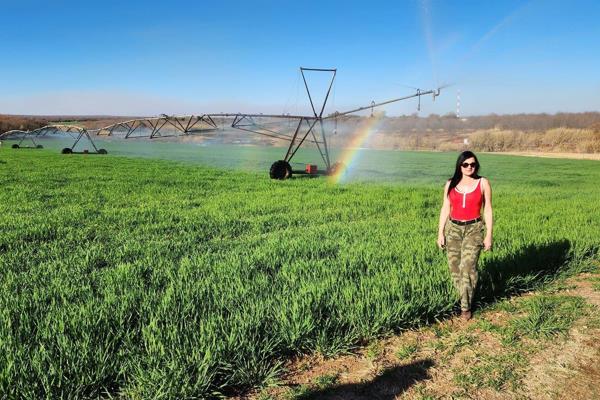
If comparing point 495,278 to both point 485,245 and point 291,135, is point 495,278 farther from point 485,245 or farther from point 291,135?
point 291,135

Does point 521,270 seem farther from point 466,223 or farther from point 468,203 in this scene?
point 468,203

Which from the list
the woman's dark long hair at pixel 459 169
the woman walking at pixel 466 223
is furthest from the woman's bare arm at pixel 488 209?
the woman's dark long hair at pixel 459 169

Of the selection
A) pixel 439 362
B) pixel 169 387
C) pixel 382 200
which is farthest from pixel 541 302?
pixel 382 200

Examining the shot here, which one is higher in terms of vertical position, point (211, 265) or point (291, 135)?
point (291, 135)

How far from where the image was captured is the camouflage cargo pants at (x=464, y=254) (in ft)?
16.6

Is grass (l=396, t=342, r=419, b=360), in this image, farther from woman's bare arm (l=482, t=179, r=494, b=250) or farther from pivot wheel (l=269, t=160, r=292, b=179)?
pivot wheel (l=269, t=160, r=292, b=179)

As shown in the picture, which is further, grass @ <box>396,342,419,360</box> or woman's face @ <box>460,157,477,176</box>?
woman's face @ <box>460,157,477,176</box>

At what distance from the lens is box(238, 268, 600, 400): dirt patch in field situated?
3.64 meters

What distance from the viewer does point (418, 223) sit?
1055cm

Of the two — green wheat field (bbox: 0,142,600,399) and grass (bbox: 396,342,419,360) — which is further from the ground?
green wheat field (bbox: 0,142,600,399)

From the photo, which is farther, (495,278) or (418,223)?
(418,223)

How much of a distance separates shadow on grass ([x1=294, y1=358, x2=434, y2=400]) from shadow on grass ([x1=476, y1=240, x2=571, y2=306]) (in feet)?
7.19

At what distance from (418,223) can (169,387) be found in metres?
8.32

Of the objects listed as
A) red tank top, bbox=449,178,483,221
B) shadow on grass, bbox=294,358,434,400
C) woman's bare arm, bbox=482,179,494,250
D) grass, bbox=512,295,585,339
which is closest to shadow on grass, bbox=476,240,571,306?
grass, bbox=512,295,585,339
